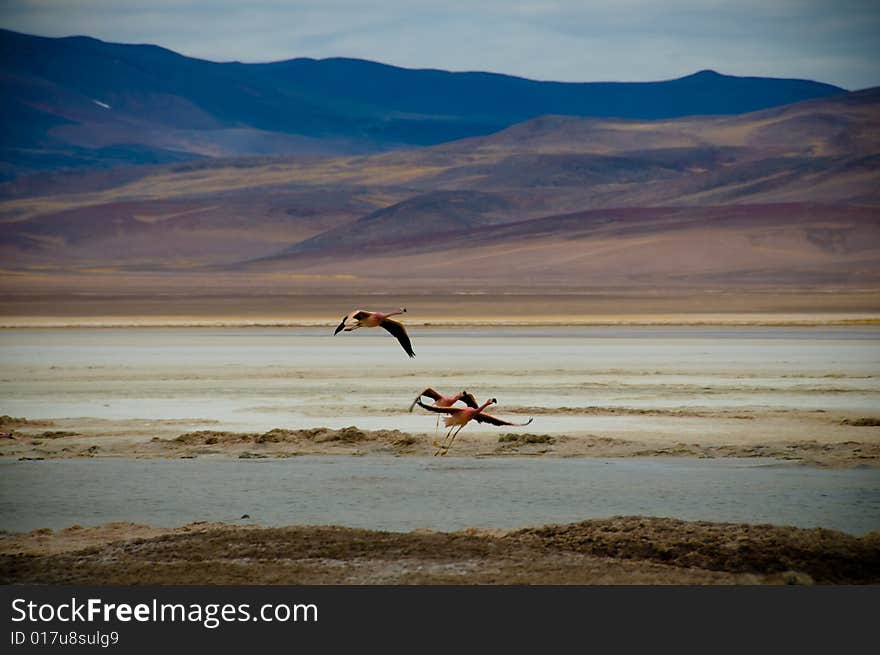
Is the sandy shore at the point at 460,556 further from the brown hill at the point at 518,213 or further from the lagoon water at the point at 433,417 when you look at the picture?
the brown hill at the point at 518,213

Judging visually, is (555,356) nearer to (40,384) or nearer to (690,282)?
(40,384)

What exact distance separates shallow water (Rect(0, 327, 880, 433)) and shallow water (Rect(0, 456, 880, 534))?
316 centimetres

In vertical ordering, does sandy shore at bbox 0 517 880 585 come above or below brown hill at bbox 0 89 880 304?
below

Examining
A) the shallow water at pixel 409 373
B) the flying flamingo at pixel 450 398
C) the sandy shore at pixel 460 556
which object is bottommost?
the shallow water at pixel 409 373

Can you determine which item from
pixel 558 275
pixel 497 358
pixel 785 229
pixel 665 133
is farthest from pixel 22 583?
pixel 665 133

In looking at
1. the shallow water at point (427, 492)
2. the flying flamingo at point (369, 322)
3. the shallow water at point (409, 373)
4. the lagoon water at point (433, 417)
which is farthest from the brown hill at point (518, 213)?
the flying flamingo at point (369, 322)

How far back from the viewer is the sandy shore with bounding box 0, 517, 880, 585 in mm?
10305

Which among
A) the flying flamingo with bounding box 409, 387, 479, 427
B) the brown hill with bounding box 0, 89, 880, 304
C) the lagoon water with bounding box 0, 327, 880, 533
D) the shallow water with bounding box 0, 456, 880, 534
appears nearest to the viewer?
the flying flamingo with bounding box 409, 387, 479, 427

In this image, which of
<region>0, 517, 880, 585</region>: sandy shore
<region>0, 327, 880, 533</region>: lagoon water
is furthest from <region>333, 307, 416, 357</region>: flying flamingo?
<region>0, 327, 880, 533</region>: lagoon water

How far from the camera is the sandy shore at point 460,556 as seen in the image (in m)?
10.3

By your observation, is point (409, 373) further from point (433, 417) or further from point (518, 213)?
point (518, 213)

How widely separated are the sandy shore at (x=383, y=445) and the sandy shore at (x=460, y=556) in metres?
4.78

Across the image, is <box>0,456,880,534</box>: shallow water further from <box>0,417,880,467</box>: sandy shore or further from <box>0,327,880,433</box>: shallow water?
<box>0,327,880,433</box>: shallow water

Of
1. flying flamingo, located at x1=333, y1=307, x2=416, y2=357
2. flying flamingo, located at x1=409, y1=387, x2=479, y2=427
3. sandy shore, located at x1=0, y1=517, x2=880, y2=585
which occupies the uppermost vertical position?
flying flamingo, located at x1=333, y1=307, x2=416, y2=357
